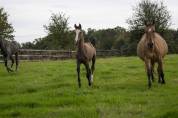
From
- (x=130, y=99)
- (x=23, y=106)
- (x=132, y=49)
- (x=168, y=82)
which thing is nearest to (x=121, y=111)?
(x=130, y=99)

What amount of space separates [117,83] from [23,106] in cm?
584

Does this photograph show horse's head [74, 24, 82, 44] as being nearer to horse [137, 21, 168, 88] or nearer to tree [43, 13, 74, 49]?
horse [137, 21, 168, 88]

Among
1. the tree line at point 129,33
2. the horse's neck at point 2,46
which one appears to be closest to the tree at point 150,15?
the tree line at point 129,33

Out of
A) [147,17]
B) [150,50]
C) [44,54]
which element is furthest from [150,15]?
[150,50]

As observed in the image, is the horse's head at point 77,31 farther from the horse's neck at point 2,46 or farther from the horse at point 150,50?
the horse's neck at point 2,46

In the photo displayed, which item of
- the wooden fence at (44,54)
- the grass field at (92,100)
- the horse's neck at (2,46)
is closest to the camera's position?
the grass field at (92,100)

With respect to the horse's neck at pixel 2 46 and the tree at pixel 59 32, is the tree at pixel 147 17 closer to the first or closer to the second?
the tree at pixel 59 32

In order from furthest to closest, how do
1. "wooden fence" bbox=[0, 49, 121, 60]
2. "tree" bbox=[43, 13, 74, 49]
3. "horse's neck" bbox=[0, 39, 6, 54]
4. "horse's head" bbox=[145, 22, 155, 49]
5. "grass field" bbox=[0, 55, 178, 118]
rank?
"tree" bbox=[43, 13, 74, 49], "wooden fence" bbox=[0, 49, 121, 60], "horse's neck" bbox=[0, 39, 6, 54], "horse's head" bbox=[145, 22, 155, 49], "grass field" bbox=[0, 55, 178, 118]

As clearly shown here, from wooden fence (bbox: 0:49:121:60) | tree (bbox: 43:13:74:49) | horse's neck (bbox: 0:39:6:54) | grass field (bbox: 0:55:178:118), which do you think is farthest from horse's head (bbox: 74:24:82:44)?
tree (bbox: 43:13:74:49)

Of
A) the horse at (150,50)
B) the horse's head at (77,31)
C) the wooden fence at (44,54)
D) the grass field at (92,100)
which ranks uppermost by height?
the horse's head at (77,31)

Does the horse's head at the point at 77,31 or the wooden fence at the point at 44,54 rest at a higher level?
the horse's head at the point at 77,31

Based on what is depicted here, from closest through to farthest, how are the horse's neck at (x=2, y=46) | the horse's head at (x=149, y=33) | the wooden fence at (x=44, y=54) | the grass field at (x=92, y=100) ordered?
1. the grass field at (x=92, y=100)
2. the horse's head at (x=149, y=33)
3. the horse's neck at (x=2, y=46)
4. the wooden fence at (x=44, y=54)

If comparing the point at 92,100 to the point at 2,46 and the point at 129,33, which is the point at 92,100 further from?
the point at 129,33

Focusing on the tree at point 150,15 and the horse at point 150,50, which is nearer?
the horse at point 150,50
